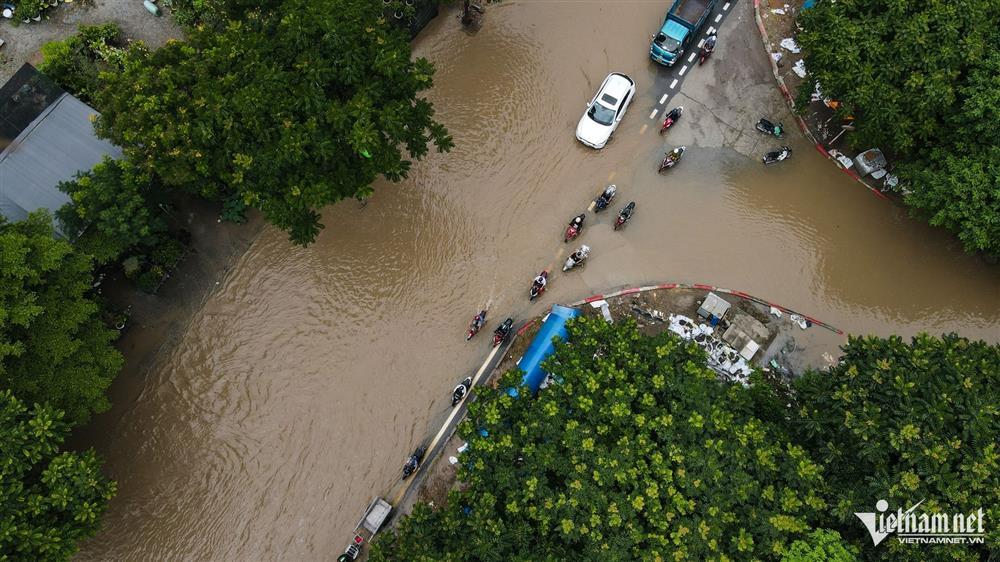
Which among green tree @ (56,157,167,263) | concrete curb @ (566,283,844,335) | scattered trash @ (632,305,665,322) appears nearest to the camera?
green tree @ (56,157,167,263)

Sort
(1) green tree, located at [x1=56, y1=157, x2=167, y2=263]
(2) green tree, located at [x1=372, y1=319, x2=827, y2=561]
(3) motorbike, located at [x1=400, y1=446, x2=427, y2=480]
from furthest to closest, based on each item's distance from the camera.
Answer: (3) motorbike, located at [x1=400, y1=446, x2=427, y2=480] → (1) green tree, located at [x1=56, y1=157, x2=167, y2=263] → (2) green tree, located at [x1=372, y1=319, x2=827, y2=561]

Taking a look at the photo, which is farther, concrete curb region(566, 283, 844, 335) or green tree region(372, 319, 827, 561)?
concrete curb region(566, 283, 844, 335)

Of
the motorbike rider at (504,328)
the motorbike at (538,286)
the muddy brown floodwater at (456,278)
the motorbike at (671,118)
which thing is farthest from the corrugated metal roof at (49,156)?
the motorbike at (671,118)

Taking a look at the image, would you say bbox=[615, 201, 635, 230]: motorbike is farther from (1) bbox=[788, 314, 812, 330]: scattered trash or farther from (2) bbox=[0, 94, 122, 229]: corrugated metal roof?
(2) bbox=[0, 94, 122, 229]: corrugated metal roof

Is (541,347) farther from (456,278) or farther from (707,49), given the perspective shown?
(707,49)

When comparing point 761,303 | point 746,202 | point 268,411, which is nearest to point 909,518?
point 761,303

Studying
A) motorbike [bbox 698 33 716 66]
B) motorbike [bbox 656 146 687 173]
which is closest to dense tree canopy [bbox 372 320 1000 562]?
motorbike [bbox 656 146 687 173]

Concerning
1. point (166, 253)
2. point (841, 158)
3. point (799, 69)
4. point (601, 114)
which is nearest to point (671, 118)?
point (601, 114)
